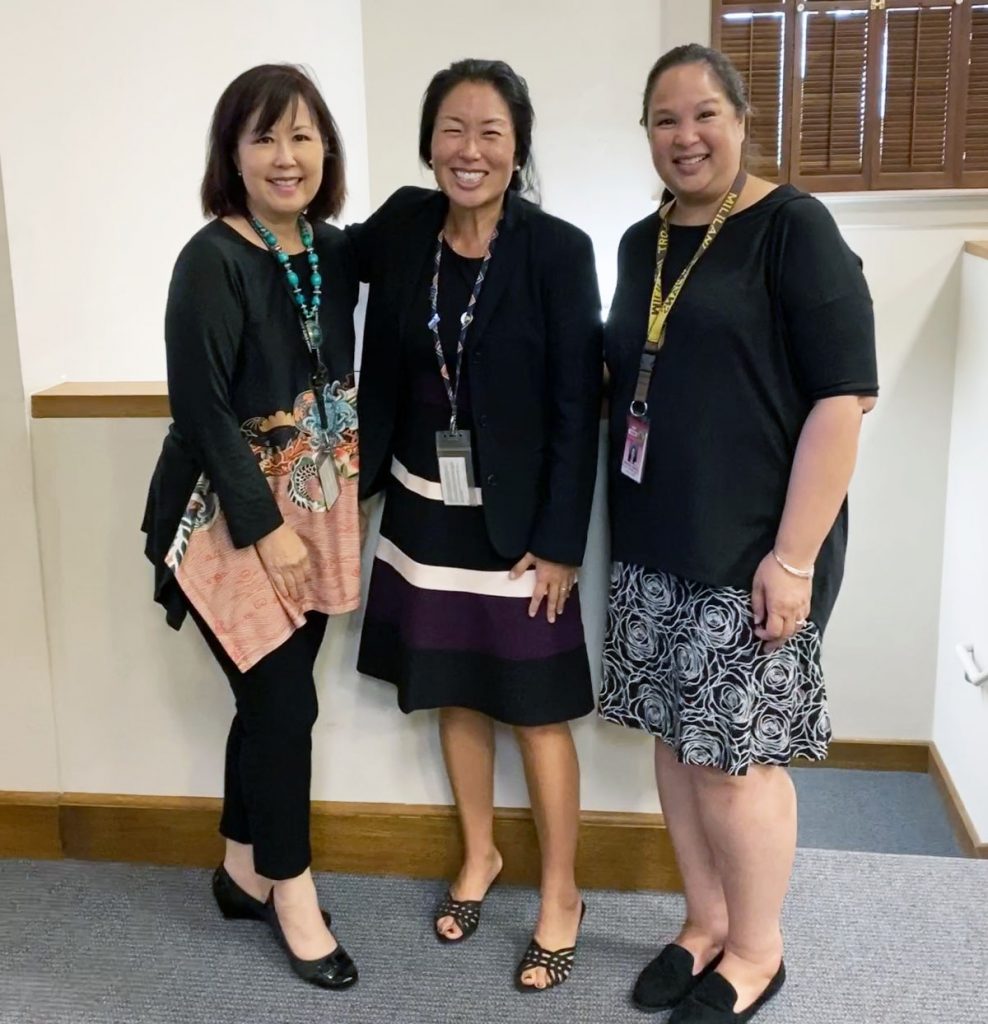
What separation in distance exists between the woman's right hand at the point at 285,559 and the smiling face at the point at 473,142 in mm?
541

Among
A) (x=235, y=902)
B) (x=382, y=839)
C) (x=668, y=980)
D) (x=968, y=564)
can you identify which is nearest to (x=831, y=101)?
(x=968, y=564)

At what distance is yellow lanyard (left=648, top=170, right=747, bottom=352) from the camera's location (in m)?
1.40

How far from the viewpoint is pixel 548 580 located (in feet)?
5.30

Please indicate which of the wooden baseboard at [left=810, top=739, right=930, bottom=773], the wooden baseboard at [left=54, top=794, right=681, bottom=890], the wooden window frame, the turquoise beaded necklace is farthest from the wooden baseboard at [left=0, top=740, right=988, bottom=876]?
the wooden window frame

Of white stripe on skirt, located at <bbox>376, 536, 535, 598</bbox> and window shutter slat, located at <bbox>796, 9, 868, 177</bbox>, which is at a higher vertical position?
window shutter slat, located at <bbox>796, 9, 868, 177</bbox>

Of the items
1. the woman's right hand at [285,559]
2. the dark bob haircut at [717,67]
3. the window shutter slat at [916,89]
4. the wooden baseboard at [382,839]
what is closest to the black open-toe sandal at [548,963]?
the wooden baseboard at [382,839]

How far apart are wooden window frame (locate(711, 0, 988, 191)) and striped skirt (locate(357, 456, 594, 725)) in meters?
3.06

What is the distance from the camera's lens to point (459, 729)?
5.94 ft

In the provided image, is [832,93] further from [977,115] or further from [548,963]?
[548,963]

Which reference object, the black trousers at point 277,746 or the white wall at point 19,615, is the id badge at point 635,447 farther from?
the white wall at point 19,615

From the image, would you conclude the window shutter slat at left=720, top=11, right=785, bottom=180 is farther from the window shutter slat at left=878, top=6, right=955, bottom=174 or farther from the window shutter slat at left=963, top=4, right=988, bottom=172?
the window shutter slat at left=963, top=4, right=988, bottom=172

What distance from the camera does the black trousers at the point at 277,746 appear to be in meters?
1.62

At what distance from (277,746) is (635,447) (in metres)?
0.71

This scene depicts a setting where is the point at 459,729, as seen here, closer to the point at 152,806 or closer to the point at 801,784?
the point at 152,806
